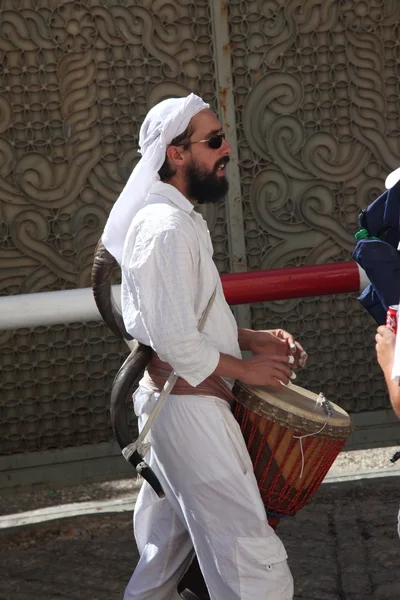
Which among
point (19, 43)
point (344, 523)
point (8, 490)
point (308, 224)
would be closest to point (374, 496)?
point (344, 523)

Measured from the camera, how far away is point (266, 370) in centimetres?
293

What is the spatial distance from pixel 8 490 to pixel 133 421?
847mm

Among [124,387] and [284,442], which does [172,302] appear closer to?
[124,387]

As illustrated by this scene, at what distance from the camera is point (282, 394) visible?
10.1 feet

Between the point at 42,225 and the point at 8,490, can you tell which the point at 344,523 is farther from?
the point at 42,225

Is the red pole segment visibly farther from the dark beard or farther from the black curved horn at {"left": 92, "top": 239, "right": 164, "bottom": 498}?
the dark beard

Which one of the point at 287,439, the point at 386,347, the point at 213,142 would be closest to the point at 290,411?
the point at 287,439

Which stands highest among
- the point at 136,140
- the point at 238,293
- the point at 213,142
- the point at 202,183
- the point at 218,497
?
the point at 213,142

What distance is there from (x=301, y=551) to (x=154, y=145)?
7.05 feet

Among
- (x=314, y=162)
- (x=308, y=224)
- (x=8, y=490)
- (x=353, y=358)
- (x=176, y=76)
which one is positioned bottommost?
(x=8, y=490)

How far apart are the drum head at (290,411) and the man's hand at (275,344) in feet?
0.48

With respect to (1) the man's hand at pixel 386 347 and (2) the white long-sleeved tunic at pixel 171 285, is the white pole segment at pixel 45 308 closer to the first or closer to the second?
(2) the white long-sleeved tunic at pixel 171 285

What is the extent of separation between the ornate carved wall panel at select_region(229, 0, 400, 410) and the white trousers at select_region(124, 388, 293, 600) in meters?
2.91

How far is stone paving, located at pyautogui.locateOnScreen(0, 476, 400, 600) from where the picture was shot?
3945 mm
